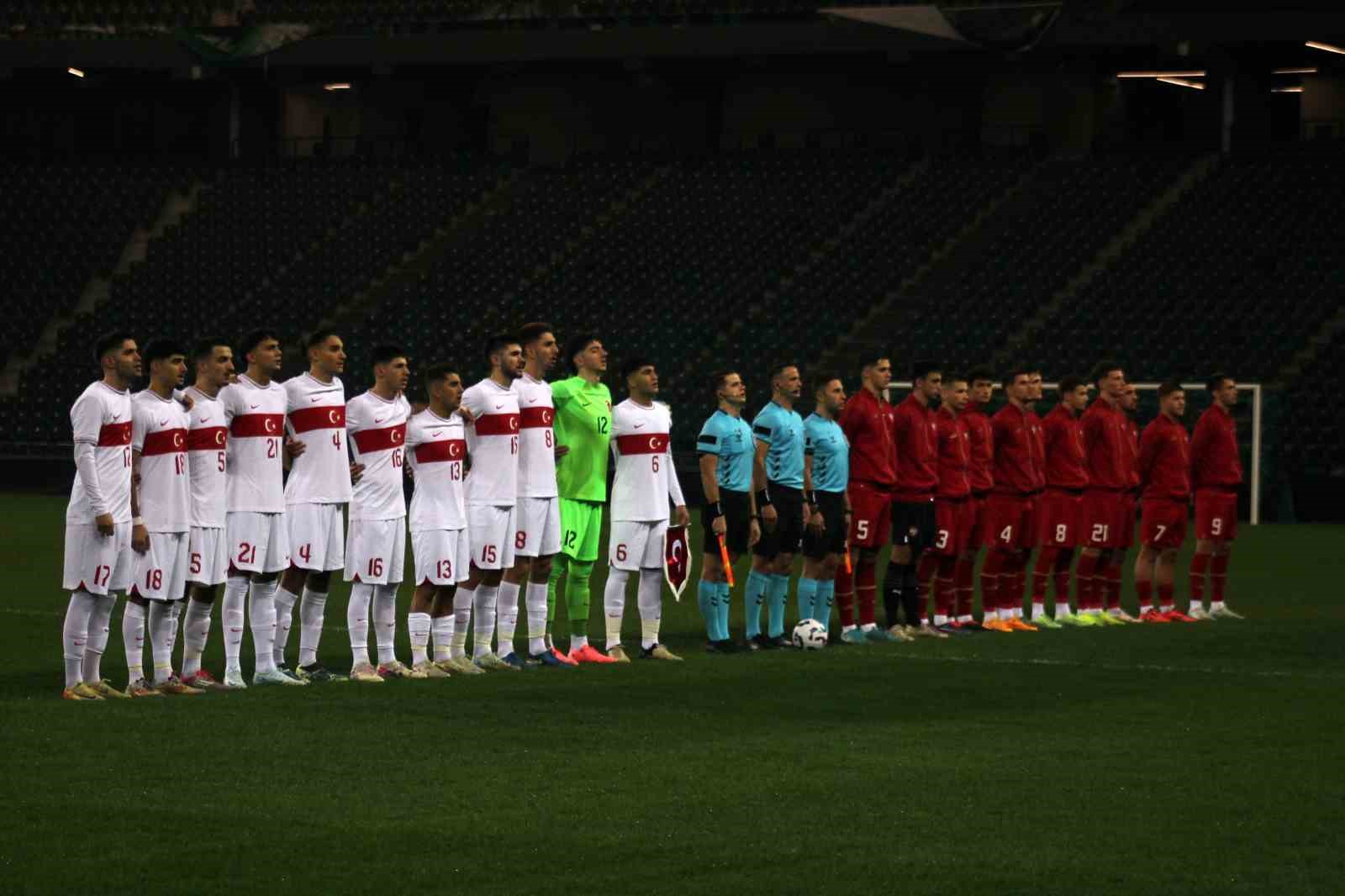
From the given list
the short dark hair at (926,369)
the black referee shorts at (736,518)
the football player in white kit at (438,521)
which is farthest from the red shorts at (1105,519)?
the football player in white kit at (438,521)

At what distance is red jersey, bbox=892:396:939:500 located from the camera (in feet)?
54.5

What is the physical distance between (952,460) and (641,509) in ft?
10.5

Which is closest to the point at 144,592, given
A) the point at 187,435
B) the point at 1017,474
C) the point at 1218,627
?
the point at 187,435

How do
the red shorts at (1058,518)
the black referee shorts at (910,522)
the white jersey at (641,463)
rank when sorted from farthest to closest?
1. the red shorts at (1058,518)
2. the black referee shorts at (910,522)
3. the white jersey at (641,463)

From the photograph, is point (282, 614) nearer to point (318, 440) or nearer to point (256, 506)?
point (256, 506)

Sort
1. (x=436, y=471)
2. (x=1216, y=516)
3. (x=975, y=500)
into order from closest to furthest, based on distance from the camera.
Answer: (x=436, y=471), (x=975, y=500), (x=1216, y=516)

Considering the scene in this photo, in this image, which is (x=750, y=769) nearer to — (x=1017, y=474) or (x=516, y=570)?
(x=516, y=570)

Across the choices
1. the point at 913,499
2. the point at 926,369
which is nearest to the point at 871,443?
the point at 913,499

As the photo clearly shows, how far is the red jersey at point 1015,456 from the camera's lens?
17.6m

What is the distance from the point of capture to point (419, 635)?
13773 mm

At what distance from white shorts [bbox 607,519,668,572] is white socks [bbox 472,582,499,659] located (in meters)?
0.89

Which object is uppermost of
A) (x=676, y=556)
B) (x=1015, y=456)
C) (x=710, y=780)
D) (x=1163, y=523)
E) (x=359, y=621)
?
(x=1015, y=456)

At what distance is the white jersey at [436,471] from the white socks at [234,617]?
113 centimetres

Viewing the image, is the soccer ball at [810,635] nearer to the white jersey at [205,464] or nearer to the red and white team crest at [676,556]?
the red and white team crest at [676,556]
